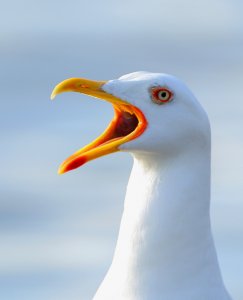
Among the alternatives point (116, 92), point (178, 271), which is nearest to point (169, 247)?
point (178, 271)

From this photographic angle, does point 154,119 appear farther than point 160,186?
No

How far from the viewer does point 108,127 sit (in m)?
10.5

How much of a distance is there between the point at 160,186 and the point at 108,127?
379 millimetres

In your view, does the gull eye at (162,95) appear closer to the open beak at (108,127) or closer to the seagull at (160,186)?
the seagull at (160,186)

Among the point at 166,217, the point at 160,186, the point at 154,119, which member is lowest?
the point at 166,217

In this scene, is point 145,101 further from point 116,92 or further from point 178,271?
point 178,271

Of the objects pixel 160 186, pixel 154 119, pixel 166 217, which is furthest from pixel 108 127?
pixel 166 217

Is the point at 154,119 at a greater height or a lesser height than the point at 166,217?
greater

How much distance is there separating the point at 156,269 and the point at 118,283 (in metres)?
0.20

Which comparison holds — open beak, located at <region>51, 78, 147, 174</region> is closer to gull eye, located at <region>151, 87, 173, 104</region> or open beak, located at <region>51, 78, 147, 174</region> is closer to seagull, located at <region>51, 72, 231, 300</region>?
seagull, located at <region>51, 72, 231, 300</region>

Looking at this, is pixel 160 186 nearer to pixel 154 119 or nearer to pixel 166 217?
pixel 166 217

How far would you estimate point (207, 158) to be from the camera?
10.4 meters

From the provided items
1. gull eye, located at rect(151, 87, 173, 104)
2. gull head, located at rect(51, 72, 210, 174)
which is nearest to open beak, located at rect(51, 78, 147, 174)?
gull head, located at rect(51, 72, 210, 174)

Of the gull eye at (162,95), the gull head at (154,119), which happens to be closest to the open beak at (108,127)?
the gull head at (154,119)
